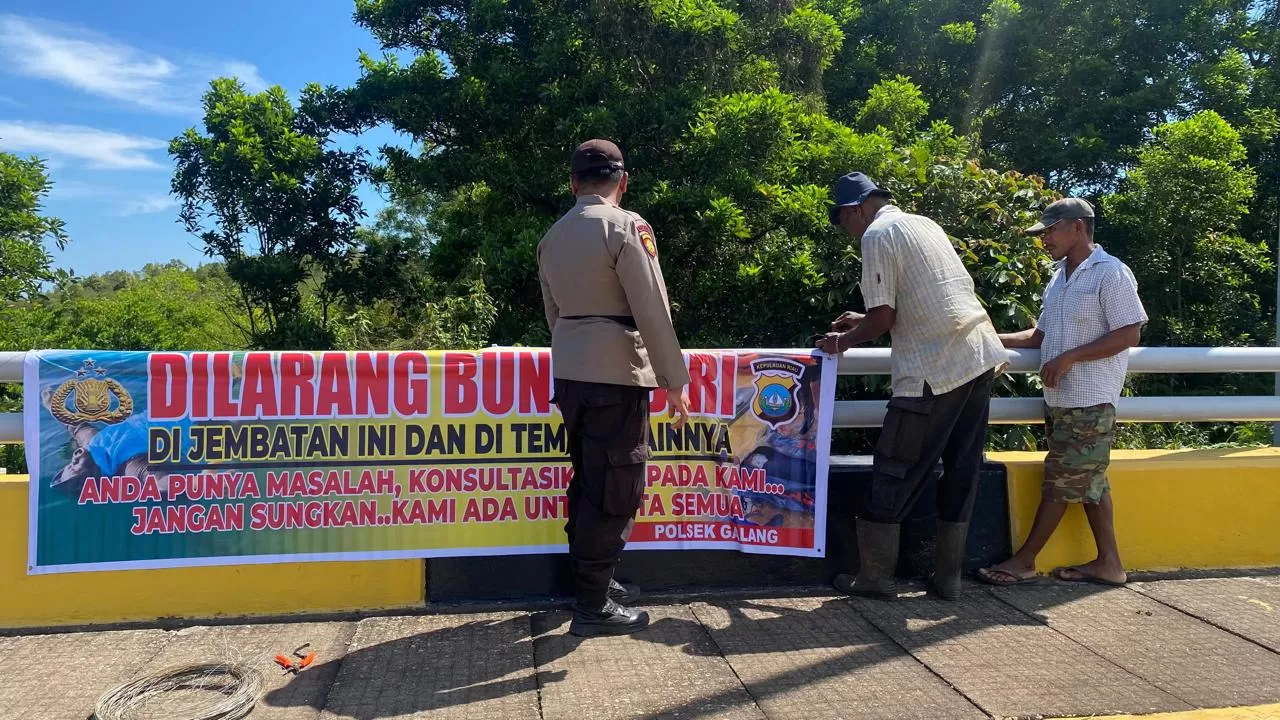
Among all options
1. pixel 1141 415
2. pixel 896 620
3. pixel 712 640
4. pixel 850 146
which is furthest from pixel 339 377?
pixel 850 146

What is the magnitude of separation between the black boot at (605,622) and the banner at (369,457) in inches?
16.1

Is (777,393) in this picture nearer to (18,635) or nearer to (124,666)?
(124,666)

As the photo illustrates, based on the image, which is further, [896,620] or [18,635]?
[896,620]

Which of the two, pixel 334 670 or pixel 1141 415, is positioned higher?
pixel 1141 415

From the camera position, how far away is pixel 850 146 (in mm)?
8469

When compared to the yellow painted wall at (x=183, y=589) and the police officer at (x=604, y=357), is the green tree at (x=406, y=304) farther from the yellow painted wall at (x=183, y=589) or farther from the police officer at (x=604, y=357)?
the police officer at (x=604, y=357)

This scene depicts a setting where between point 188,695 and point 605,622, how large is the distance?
4.97ft

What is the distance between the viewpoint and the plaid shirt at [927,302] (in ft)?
12.2

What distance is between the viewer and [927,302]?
12.2 feet

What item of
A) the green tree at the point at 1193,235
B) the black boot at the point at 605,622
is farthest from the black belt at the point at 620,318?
the green tree at the point at 1193,235

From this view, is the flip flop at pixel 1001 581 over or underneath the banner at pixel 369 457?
underneath

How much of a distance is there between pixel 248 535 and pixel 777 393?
2.35 metres

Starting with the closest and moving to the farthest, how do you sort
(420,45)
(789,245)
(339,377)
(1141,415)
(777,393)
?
(339,377), (777,393), (1141,415), (789,245), (420,45)

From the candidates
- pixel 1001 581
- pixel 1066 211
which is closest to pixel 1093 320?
pixel 1066 211
